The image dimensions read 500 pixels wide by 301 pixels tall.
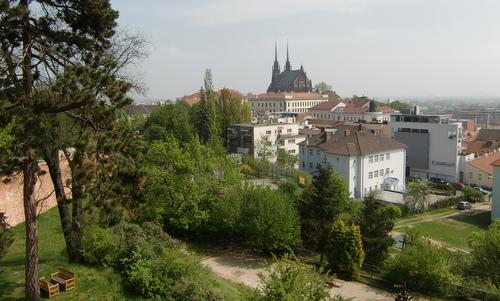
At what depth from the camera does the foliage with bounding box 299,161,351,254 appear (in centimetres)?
2152

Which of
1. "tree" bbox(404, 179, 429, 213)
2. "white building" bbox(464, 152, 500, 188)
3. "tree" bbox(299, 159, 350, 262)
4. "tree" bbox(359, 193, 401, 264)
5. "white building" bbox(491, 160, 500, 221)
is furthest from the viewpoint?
"white building" bbox(464, 152, 500, 188)

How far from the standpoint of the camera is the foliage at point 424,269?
17641 mm

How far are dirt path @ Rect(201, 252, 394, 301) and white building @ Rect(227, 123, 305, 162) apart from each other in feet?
98.7

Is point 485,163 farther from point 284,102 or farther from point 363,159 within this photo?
point 284,102

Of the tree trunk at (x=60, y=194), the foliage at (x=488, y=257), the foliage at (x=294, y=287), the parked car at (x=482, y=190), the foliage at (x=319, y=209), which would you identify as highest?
the tree trunk at (x=60, y=194)

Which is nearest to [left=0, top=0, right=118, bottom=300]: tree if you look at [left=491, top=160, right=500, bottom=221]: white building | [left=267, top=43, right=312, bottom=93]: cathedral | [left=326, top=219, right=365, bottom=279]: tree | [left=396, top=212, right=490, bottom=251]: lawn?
[left=326, top=219, right=365, bottom=279]: tree

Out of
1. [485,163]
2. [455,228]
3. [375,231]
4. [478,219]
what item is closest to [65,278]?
[375,231]

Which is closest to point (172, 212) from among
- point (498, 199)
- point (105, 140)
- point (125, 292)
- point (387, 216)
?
point (125, 292)

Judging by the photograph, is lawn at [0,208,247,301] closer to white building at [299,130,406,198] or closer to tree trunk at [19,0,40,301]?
tree trunk at [19,0,40,301]

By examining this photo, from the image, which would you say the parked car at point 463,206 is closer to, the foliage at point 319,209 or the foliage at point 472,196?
the foliage at point 472,196

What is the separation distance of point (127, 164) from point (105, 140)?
36.0 inches

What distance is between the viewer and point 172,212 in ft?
71.2

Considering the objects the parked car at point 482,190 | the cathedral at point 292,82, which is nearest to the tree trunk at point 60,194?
the parked car at point 482,190

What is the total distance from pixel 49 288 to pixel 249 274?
915 cm
